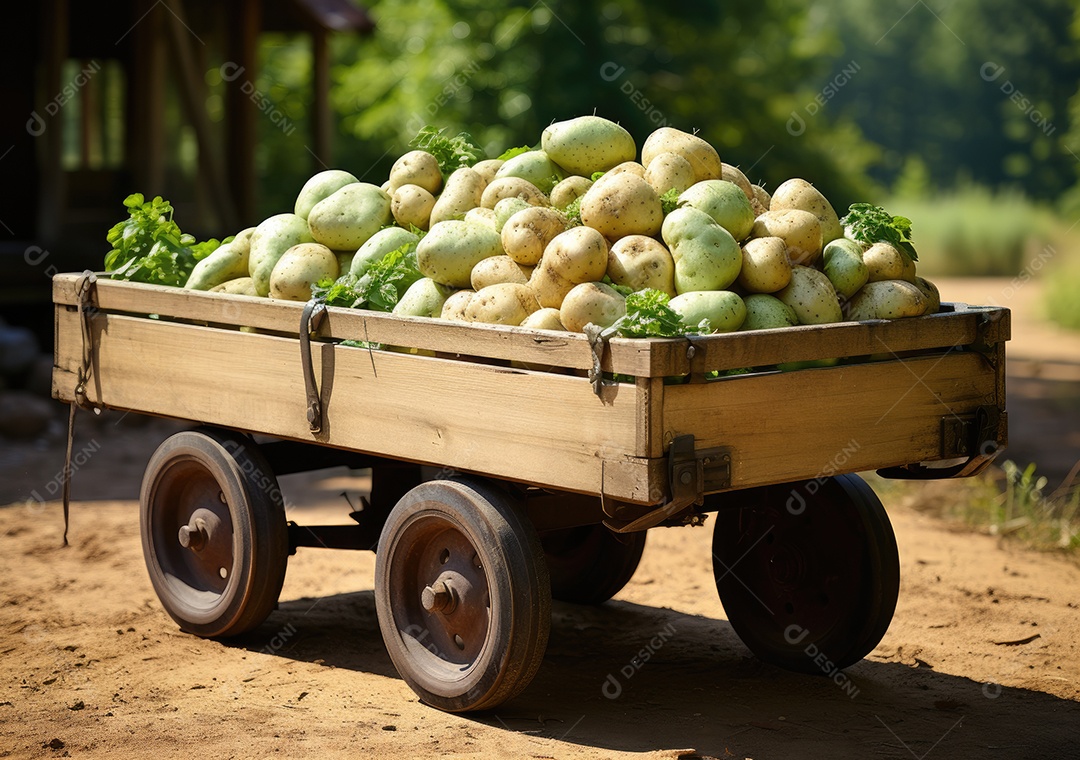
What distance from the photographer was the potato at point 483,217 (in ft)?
14.9

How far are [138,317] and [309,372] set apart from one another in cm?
115

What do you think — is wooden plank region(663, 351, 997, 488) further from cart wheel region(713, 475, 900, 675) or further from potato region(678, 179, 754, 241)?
potato region(678, 179, 754, 241)

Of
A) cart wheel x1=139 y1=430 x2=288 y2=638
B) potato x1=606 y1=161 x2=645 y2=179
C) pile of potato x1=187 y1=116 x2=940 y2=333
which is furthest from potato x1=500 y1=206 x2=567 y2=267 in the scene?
cart wheel x1=139 y1=430 x2=288 y2=638

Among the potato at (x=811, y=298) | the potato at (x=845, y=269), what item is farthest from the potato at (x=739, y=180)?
the potato at (x=811, y=298)

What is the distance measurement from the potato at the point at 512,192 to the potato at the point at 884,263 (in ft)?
3.69

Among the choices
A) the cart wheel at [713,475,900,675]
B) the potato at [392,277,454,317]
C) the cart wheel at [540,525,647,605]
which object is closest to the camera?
the potato at [392,277,454,317]

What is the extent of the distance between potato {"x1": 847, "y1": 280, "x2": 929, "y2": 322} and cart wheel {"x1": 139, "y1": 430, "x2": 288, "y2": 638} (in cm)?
212

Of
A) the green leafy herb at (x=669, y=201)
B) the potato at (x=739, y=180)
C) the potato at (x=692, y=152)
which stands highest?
the potato at (x=692, y=152)

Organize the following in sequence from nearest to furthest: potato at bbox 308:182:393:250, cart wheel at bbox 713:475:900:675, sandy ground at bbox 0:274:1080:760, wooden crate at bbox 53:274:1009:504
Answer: wooden crate at bbox 53:274:1009:504, sandy ground at bbox 0:274:1080:760, cart wheel at bbox 713:475:900:675, potato at bbox 308:182:393:250

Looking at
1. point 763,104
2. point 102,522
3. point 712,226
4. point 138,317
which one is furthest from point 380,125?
point 712,226

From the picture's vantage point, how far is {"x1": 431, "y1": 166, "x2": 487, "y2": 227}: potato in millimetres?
4785

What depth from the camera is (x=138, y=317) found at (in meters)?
5.14

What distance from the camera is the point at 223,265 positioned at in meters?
5.12

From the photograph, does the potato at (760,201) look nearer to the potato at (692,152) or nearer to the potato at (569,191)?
the potato at (692,152)
